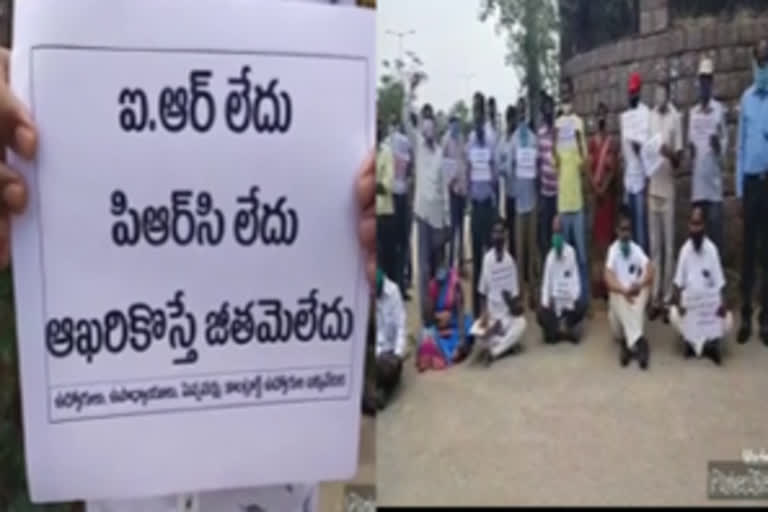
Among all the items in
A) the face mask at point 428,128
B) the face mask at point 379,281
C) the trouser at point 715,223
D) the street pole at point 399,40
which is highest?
the street pole at point 399,40

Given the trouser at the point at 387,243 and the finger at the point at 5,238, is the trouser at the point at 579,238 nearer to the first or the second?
the trouser at the point at 387,243

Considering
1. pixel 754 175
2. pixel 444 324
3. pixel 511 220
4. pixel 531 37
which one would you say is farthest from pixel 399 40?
pixel 754 175

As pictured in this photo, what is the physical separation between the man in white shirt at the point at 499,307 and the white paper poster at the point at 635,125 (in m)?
0.20

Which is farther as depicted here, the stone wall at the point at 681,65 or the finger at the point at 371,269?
the finger at the point at 371,269

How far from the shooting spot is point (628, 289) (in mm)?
1631

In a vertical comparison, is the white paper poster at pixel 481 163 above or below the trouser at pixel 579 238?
above

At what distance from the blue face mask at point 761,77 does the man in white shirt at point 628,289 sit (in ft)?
0.76

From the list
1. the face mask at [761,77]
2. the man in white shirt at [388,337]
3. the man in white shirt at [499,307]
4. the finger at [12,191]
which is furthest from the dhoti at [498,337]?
the finger at [12,191]

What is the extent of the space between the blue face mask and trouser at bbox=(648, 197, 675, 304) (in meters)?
0.18

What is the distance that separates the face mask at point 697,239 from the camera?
63.1 inches

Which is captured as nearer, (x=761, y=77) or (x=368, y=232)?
(x=761, y=77)

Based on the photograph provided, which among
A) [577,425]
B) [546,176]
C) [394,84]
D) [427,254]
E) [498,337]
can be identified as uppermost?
[394,84]

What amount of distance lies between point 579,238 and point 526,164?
122 mm

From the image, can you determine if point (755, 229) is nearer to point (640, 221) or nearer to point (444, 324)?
point (640, 221)
